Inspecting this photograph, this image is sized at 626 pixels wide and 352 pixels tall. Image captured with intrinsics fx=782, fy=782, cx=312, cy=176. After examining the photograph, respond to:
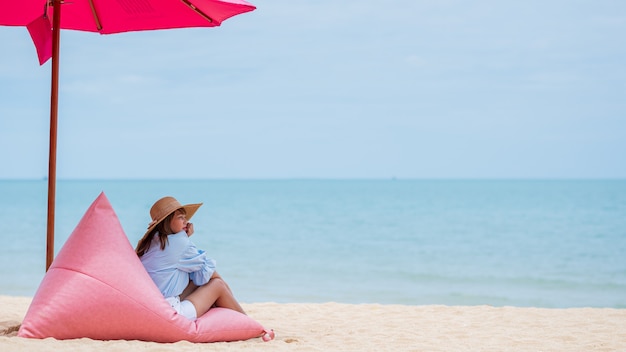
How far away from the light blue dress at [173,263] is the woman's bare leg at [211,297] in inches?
3.9

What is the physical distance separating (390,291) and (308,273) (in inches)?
88.2

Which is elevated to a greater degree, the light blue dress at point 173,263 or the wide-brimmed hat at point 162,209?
the wide-brimmed hat at point 162,209

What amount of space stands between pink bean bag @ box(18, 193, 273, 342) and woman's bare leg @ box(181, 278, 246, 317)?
Result: 157 millimetres

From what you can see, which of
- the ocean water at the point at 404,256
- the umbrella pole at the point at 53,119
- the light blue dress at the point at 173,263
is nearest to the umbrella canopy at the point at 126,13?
the umbrella pole at the point at 53,119

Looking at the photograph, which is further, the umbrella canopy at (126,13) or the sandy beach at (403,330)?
the umbrella canopy at (126,13)

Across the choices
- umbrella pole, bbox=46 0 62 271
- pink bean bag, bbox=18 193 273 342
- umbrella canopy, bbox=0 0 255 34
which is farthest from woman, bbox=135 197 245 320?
umbrella canopy, bbox=0 0 255 34

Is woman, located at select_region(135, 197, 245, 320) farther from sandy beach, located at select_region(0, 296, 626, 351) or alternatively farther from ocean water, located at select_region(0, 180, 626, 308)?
ocean water, located at select_region(0, 180, 626, 308)

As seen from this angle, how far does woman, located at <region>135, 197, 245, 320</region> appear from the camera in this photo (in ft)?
13.6

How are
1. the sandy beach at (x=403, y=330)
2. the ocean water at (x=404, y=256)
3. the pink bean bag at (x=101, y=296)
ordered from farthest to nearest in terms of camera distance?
the ocean water at (x=404, y=256) → the sandy beach at (x=403, y=330) → the pink bean bag at (x=101, y=296)

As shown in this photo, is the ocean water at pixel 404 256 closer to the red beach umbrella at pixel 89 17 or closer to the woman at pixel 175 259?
the woman at pixel 175 259

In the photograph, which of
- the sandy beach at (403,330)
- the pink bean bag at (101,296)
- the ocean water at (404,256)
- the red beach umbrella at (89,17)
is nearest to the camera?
the pink bean bag at (101,296)

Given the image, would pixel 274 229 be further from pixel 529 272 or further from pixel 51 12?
pixel 51 12

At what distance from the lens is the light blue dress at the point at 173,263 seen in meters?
4.15

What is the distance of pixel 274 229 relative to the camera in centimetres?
2252
